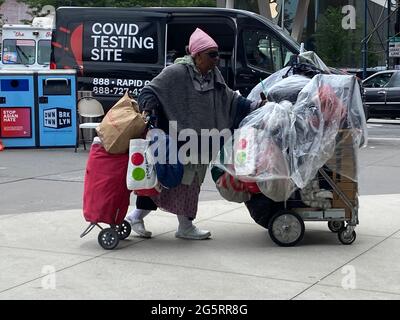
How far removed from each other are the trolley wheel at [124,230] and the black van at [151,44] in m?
8.06

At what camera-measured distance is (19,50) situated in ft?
82.7

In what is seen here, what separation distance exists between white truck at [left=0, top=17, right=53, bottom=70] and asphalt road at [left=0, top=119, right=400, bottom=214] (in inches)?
480

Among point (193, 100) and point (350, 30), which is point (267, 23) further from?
point (350, 30)

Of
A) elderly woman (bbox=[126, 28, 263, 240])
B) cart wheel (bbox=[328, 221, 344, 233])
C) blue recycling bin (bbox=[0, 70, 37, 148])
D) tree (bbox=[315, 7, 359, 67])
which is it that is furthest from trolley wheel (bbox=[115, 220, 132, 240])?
tree (bbox=[315, 7, 359, 67])

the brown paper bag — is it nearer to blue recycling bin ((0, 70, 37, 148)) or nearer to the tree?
blue recycling bin ((0, 70, 37, 148))

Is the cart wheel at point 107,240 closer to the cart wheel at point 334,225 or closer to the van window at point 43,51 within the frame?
the cart wheel at point 334,225

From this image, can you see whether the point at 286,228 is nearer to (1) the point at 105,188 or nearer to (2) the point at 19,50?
(1) the point at 105,188

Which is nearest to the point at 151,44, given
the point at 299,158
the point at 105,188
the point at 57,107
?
the point at 57,107

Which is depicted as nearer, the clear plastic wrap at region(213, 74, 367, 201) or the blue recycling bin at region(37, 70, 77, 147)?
the clear plastic wrap at region(213, 74, 367, 201)

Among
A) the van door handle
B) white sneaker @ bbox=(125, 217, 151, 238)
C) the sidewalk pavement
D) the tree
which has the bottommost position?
the sidewalk pavement

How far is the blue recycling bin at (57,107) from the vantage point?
1355cm

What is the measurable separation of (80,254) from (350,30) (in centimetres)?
3430

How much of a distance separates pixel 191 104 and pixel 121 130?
2.17 feet

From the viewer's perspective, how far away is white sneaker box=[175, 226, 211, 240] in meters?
6.63
